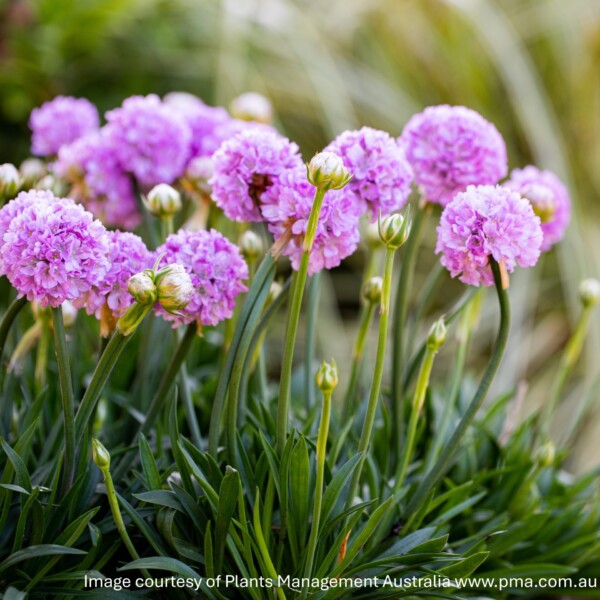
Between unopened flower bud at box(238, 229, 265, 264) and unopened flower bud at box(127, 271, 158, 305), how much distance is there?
201 millimetres

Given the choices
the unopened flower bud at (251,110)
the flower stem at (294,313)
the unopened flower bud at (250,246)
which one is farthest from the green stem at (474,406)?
the unopened flower bud at (251,110)

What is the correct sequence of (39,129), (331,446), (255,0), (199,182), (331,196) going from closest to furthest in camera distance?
(331,196) → (331,446) → (199,182) → (39,129) → (255,0)

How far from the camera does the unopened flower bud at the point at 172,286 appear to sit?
48cm

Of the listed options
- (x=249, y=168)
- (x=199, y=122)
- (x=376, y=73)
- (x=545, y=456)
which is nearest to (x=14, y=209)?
(x=249, y=168)

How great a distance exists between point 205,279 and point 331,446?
0.67ft

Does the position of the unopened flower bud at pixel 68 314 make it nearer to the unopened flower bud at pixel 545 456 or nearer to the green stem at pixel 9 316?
the green stem at pixel 9 316

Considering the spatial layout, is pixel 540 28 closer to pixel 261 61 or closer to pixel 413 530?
pixel 261 61

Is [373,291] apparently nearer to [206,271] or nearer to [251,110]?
[206,271]

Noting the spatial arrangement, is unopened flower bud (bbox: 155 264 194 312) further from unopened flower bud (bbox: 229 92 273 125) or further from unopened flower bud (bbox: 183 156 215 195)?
unopened flower bud (bbox: 229 92 273 125)

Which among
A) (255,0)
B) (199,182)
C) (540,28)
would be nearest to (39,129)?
(199,182)

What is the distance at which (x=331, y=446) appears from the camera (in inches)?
26.2

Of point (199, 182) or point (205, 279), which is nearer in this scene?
point (205, 279)

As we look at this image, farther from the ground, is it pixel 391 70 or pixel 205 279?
pixel 391 70

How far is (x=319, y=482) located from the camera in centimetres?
51
